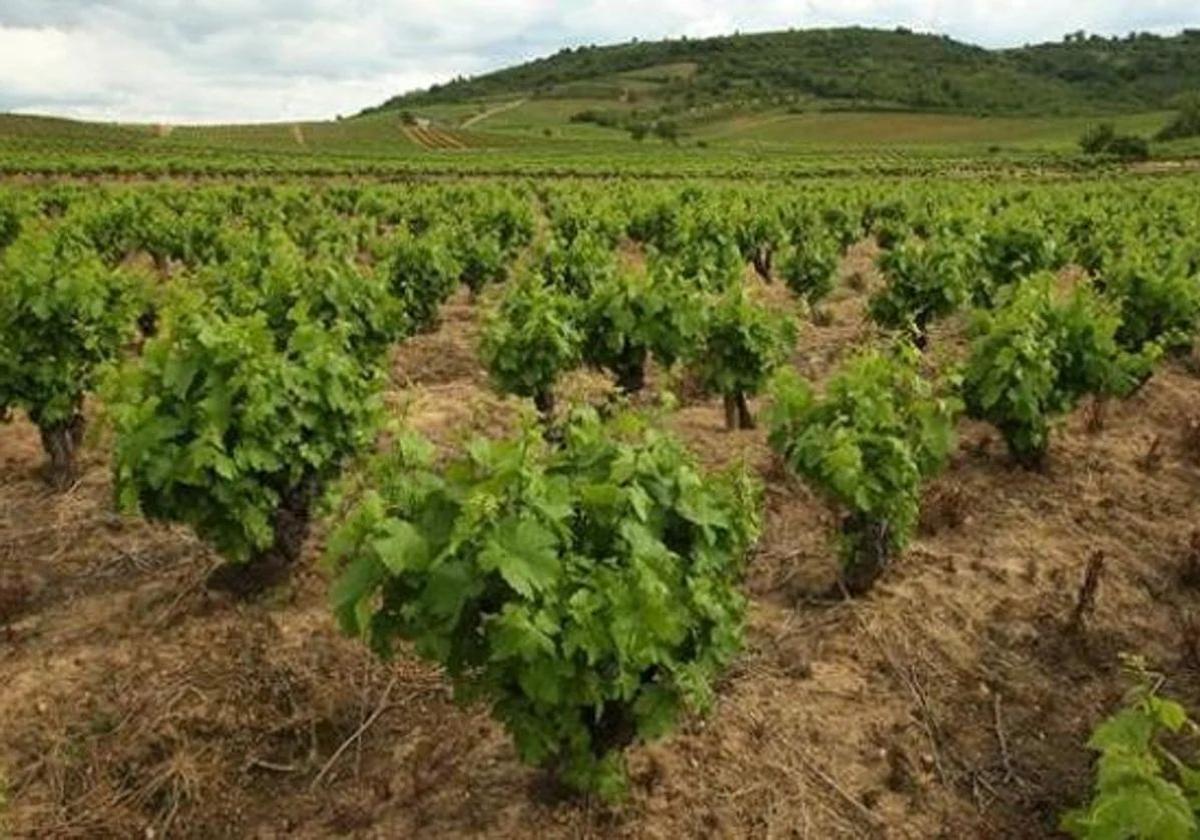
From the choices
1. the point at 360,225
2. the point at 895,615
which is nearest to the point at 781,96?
the point at 360,225

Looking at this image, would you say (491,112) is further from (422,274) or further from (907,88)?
(422,274)

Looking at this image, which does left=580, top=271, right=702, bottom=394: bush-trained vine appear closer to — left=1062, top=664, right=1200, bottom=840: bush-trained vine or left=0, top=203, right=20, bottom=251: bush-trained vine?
left=1062, top=664, right=1200, bottom=840: bush-trained vine

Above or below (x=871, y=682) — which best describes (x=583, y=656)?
above

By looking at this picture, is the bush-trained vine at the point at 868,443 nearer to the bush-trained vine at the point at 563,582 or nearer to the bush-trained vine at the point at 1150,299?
the bush-trained vine at the point at 563,582

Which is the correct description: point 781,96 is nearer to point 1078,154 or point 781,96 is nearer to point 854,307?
point 1078,154

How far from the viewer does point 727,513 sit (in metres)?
6.20

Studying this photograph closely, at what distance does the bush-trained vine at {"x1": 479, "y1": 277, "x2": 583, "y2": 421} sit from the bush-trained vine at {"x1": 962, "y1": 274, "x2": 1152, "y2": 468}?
3.97 m

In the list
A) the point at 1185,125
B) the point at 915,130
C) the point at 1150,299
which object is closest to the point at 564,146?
the point at 915,130

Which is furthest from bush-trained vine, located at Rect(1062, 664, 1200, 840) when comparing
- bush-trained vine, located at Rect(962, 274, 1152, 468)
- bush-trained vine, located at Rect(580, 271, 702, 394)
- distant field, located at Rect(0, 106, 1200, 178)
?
distant field, located at Rect(0, 106, 1200, 178)

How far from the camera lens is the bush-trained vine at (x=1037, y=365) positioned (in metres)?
10.2

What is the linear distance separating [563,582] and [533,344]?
6215 mm

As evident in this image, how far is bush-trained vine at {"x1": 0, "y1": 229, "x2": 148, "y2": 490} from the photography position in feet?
33.8

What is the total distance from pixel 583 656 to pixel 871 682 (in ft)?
9.93

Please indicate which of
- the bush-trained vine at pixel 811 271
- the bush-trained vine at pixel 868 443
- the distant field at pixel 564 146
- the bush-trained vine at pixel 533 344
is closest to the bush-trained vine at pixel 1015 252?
the bush-trained vine at pixel 811 271
